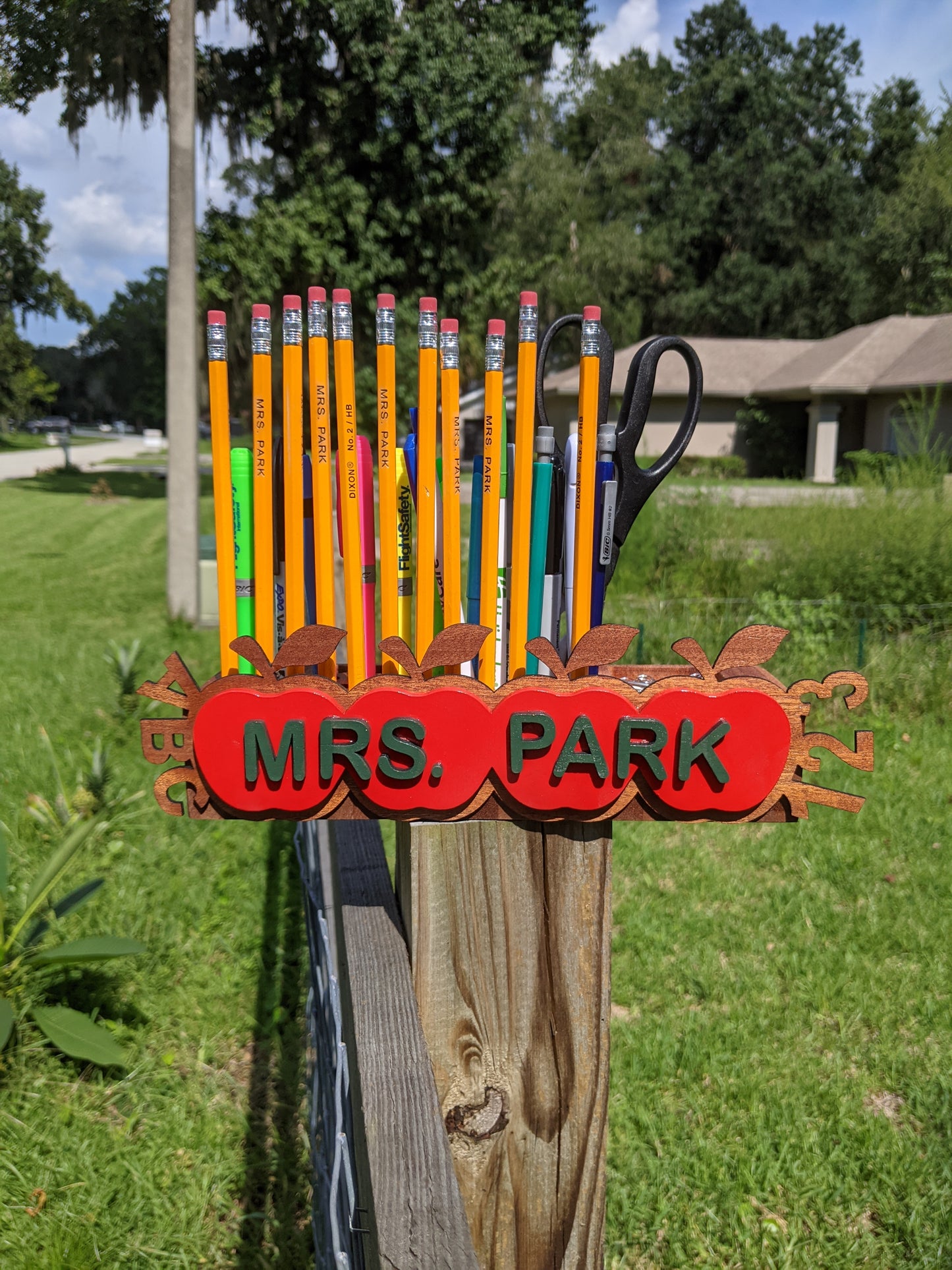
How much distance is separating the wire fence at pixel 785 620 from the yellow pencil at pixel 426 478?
4428 mm

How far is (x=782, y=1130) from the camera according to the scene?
8.16 feet

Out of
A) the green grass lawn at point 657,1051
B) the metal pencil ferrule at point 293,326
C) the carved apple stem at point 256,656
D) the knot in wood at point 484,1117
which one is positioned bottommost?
the green grass lawn at point 657,1051

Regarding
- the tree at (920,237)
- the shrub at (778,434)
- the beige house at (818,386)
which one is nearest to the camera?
the beige house at (818,386)

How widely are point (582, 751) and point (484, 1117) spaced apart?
46 centimetres

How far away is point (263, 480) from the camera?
42.6 inches

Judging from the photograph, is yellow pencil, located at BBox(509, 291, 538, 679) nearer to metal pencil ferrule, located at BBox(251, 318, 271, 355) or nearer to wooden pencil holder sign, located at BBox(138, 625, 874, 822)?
wooden pencil holder sign, located at BBox(138, 625, 874, 822)

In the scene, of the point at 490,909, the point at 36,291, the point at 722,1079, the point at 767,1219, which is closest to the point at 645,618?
the point at 722,1079

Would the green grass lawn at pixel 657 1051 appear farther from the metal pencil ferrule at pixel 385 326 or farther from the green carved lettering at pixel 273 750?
the metal pencil ferrule at pixel 385 326

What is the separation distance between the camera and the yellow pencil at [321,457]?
106 cm

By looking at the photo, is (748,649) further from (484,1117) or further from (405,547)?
(484,1117)

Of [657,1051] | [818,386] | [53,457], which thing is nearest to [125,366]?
[53,457]

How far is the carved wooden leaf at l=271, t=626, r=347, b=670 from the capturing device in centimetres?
104

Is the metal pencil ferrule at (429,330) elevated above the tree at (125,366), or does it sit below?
below

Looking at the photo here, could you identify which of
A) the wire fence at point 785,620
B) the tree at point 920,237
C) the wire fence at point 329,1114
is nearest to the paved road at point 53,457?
the wire fence at point 785,620
